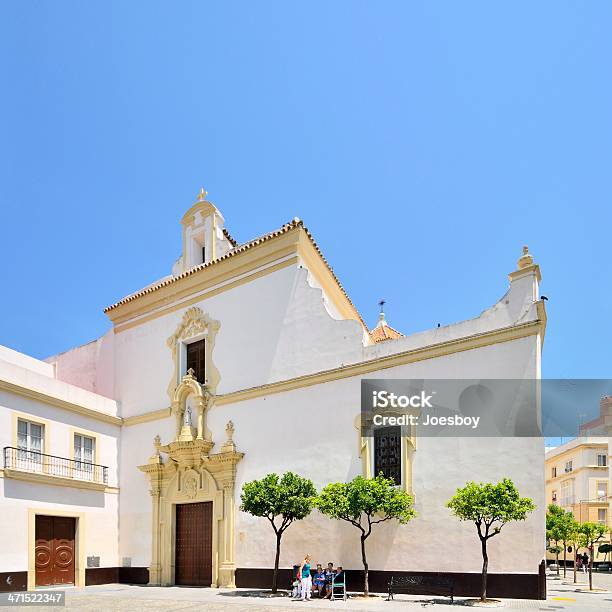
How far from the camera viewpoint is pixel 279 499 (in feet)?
56.0

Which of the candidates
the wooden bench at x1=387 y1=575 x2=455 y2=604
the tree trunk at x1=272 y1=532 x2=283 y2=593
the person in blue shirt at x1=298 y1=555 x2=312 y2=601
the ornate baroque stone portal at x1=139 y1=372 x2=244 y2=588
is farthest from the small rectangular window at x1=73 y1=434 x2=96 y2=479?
the wooden bench at x1=387 y1=575 x2=455 y2=604

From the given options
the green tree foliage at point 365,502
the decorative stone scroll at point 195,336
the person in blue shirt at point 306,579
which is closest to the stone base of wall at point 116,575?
the decorative stone scroll at point 195,336

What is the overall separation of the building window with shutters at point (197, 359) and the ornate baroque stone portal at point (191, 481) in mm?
393

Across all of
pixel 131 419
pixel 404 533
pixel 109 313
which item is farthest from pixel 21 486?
pixel 404 533

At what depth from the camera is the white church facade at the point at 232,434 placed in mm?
15789

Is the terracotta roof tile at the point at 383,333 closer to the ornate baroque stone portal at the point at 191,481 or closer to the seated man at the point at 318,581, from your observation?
the ornate baroque stone portal at the point at 191,481

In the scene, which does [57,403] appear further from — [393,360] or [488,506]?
[488,506]

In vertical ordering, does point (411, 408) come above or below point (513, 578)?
above

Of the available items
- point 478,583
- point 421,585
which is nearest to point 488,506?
point 478,583

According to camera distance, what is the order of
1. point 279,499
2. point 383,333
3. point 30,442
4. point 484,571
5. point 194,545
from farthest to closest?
1. point 383,333
2. point 194,545
3. point 30,442
4. point 279,499
5. point 484,571

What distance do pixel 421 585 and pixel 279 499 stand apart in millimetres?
4252

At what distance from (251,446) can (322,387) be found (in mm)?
3154

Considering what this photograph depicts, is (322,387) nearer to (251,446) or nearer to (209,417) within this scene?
(251,446)

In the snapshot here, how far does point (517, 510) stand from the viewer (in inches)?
539
